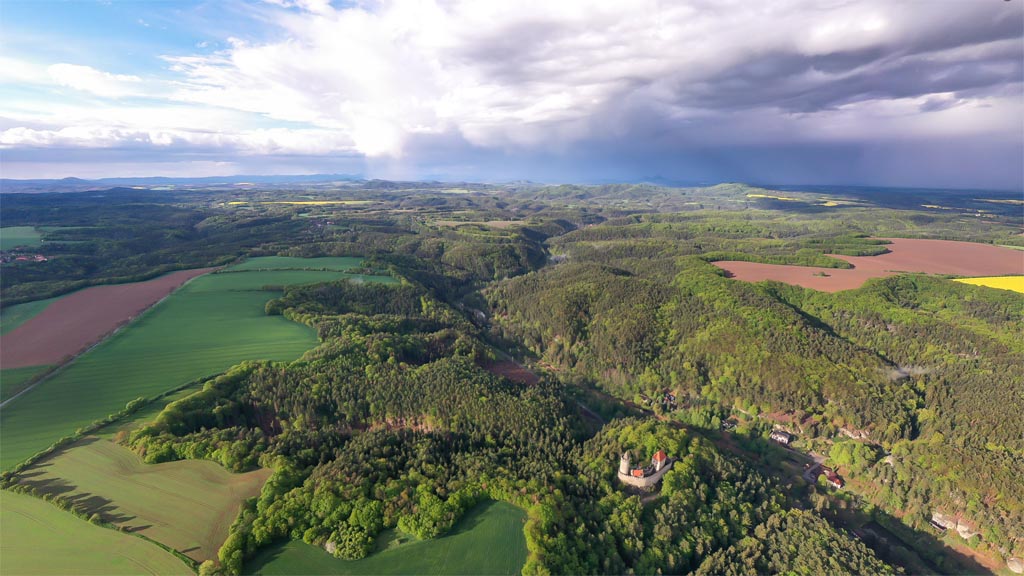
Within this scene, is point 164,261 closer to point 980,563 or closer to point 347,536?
point 347,536

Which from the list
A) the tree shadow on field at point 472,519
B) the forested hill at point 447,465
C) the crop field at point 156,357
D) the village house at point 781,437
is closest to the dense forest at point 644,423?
the forested hill at point 447,465

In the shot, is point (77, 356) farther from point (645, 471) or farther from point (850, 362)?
point (850, 362)

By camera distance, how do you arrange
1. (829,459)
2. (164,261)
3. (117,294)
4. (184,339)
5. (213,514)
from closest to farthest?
1. (213,514)
2. (829,459)
3. (184,339)
4. (117,294)
5. (164,261)

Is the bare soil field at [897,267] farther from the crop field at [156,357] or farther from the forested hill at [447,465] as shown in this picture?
the crop field at [156,357]

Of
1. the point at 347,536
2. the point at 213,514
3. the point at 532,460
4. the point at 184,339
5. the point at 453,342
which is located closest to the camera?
the point at 347,536

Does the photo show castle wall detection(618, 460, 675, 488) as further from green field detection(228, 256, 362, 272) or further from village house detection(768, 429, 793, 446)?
green field detection(228, 256, 362, 272)

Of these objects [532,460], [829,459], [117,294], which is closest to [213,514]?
[532,460]
